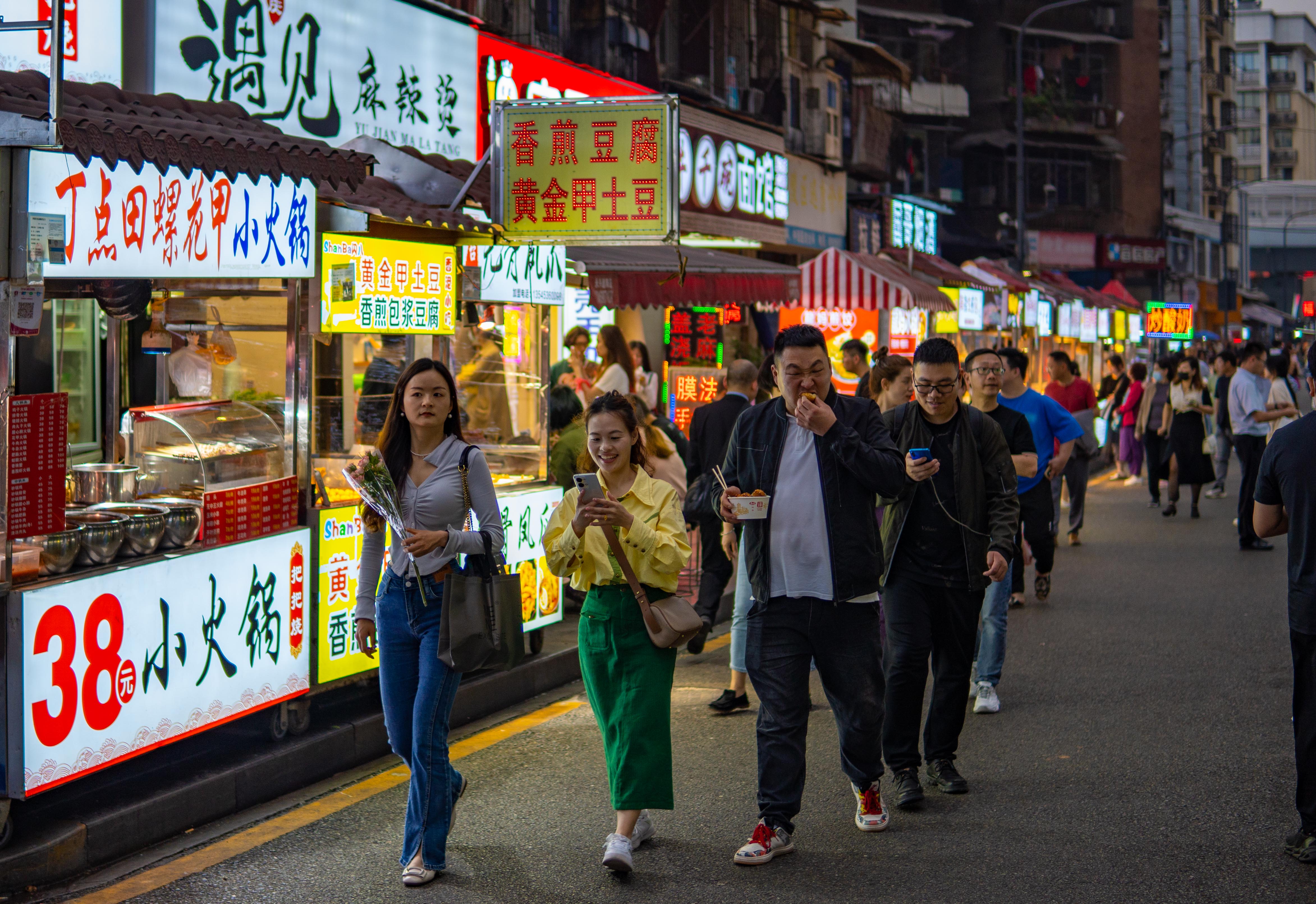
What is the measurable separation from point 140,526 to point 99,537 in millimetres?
244

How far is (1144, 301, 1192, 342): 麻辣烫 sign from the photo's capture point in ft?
118

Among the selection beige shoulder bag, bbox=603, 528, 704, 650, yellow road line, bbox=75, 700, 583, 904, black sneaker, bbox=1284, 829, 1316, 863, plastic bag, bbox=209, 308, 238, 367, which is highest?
plastic bag, bbox=209, 308, 238, 367

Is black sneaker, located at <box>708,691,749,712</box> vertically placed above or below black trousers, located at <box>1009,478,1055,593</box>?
below

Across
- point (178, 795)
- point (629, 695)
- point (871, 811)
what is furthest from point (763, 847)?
point (178, 795)

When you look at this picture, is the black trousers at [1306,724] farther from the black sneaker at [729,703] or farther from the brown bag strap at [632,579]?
the black sneaker at [729,703]

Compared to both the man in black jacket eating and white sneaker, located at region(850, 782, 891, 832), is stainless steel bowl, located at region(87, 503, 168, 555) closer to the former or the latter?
the man in black jacket eating

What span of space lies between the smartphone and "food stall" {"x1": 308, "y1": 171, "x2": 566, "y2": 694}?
1289 millimetres

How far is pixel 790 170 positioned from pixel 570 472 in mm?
15309

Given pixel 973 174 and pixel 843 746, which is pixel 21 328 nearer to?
pixel 843 746

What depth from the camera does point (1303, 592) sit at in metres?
5.00

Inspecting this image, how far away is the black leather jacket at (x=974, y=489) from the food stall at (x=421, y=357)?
6.07ft

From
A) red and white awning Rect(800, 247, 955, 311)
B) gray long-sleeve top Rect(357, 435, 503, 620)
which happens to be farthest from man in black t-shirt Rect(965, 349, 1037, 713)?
red and white awning Rect(800, 247, 955, 311)

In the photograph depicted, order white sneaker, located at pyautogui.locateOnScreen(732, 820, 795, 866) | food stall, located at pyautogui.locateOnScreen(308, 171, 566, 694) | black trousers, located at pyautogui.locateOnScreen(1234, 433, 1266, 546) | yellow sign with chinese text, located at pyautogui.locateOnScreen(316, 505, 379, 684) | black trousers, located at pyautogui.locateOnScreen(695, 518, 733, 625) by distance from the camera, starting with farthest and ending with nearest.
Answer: black trousers, located at pyautogui.locateOnScreen(1234, 433, 1266, 546), black trousers, located at pyautogui.locateOnScreen(695, 518, 733, 625), food stall, located at pyautogui.locateOnScreen(308, 171, 566, 694), yellow sign with chinese text, located at pyautogui.locateOnScreen(316, 505, 379, 684), white sneaker, located at pyautogui.locateOnScreen(732, 820, 795, 866)

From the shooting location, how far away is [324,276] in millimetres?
6754
